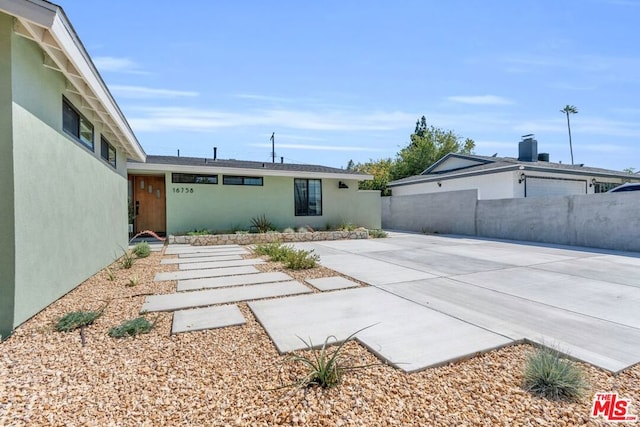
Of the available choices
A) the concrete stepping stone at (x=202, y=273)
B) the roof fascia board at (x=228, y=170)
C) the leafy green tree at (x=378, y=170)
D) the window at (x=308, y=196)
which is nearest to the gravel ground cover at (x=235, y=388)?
the concrete stepping stone at (x=202, y=273)

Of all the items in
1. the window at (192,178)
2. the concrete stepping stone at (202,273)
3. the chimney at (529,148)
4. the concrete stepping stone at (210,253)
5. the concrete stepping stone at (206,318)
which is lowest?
the concrete stepping stone at (206,318)

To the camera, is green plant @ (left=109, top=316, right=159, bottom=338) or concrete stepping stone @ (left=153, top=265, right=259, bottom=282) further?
concrete stepping stone @ (left=153, top=265, right=259, bottom=282)

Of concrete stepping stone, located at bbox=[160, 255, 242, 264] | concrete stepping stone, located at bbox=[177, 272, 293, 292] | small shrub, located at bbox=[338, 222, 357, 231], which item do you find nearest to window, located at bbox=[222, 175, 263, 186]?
small shrub, located at bbox=[338, 222, 357, 231]

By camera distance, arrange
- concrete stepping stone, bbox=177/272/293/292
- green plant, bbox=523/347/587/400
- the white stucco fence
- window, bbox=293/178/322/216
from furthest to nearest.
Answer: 1. window, bbox=293/178/322/216
2. the white stucco fence
3. concrete stepping stone, bbox=177/272/293/292
4. green plant, bbox=523/347/587/400

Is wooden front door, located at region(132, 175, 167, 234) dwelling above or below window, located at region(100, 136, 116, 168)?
below

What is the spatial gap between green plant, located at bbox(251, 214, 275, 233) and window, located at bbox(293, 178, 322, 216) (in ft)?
5.08

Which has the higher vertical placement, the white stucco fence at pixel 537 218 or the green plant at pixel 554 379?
the white stucco fence at pixel 537 218

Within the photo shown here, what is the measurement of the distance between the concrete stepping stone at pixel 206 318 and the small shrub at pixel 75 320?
2.86ft

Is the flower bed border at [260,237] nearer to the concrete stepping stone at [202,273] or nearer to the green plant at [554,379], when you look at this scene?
the concrete stepping stone at [202,273]

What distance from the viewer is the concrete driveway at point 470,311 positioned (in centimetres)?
290

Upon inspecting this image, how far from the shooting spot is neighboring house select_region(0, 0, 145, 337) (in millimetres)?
3145

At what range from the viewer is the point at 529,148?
1855cm

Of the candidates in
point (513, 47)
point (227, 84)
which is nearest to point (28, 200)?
point (227, 84)

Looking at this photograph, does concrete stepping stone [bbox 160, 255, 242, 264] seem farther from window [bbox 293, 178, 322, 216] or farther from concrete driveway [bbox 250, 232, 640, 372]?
window [bbox 293, 178, 322, 216]
